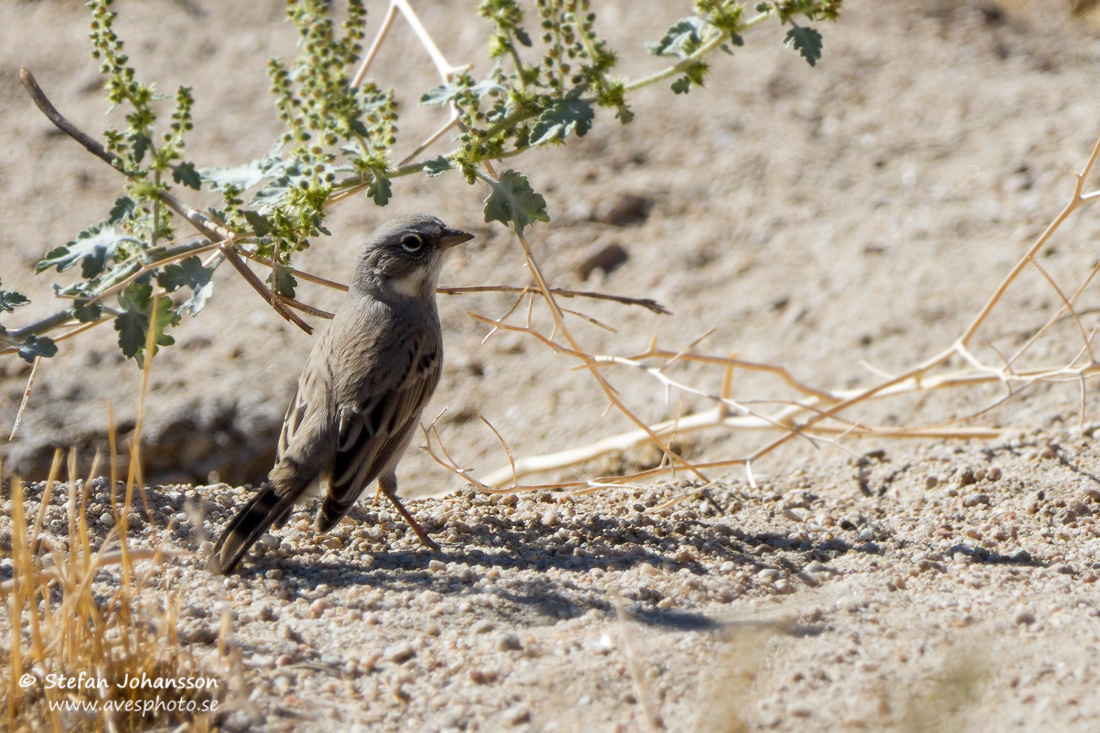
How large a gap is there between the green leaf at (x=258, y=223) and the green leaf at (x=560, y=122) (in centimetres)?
113

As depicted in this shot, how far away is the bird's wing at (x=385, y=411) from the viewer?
4.81 m

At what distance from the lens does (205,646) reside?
148 inches

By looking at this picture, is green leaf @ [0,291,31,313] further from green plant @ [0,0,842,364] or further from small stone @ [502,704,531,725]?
small stone @ [502,704,531,725]

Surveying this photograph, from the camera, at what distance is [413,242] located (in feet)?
18.8

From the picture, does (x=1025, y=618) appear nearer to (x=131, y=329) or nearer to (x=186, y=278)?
(x=186, y=278)

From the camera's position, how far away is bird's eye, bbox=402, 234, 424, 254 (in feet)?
18.8

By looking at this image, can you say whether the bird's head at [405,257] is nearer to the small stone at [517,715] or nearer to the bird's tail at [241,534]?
the bird's tail at [241,534]

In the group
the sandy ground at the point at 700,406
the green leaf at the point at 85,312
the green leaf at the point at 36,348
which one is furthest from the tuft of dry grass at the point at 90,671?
the green leaf at the point at 85,312

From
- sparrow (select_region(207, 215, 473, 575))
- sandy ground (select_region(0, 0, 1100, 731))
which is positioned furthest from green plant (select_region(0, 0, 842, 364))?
sandy ground (select_region(0, 0, 1100, 731))

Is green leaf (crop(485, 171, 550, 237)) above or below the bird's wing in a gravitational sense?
above

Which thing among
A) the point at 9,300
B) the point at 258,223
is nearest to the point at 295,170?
the point at 258,223

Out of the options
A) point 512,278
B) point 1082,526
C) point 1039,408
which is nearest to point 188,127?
point 512,278

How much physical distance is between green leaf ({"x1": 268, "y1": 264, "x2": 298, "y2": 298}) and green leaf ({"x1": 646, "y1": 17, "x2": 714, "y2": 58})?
1750 mm

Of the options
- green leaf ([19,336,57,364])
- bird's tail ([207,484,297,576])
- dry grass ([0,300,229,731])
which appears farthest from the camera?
green leaf ([19,336,57,364])
